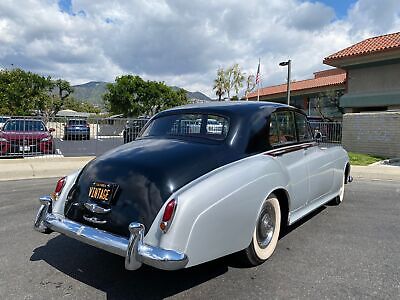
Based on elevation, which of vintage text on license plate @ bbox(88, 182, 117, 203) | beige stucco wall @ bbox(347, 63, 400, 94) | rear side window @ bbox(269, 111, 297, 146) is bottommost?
vintage text on license plate @ bbox(88, 182, 117, 203)

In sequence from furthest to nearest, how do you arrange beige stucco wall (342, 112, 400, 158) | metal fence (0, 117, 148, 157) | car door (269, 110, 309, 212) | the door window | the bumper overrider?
beige stucco wall (342, 112, 400, 158)
metal fence (0, 117, 148, 157)
the door window
car door (269, 110, 309, 212)
the bumper overrider

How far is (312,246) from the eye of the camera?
4160 mm

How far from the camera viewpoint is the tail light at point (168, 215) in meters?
2.77

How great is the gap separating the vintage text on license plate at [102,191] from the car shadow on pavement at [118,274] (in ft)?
2.48

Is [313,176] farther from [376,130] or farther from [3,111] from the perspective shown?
[3,111]

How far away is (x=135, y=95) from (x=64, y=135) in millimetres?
27416

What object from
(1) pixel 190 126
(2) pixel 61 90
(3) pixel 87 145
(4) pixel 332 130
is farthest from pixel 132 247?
(2) pixel 61 90

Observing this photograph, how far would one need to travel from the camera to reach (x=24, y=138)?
12.0 metres

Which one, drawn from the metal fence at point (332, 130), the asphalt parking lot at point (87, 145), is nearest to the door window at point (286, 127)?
the asphalt parking lot at point (87, 145)

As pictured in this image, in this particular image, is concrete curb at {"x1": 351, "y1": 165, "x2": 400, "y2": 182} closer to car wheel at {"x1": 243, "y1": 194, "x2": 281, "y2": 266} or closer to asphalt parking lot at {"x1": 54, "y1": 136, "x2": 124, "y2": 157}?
car wheel at {"x1": 243, "y1": 194, "x2": 281, "y2": 266}

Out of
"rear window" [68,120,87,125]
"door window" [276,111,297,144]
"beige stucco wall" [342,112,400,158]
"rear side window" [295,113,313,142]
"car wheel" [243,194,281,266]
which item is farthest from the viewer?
"beige stucco wall" [342,112,400,158]

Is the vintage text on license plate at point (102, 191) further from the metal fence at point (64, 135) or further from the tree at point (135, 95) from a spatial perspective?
the tree at point (135, 95)

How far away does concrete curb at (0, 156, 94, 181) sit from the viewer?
9406 millimetres

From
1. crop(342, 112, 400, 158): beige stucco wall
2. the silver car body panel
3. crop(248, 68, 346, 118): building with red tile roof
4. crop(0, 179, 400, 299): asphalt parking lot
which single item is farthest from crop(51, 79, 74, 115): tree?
the silver car body panel
